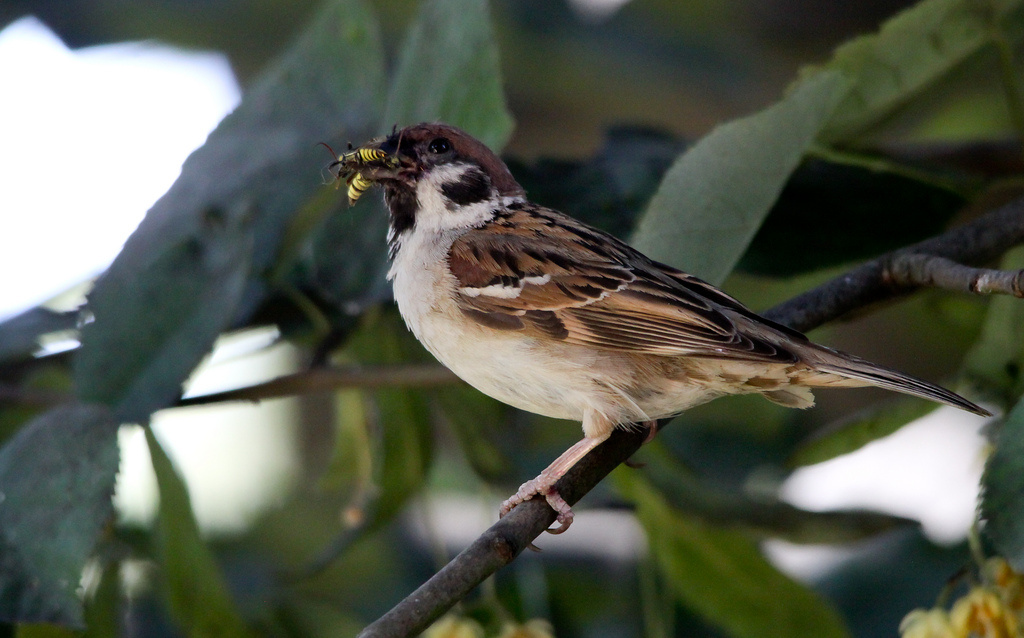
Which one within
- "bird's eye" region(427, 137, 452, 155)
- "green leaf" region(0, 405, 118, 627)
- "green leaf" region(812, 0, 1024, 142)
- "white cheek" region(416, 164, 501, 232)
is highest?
"green leaf" region(812, 0, 1024, 142)

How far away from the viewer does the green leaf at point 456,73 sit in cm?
246

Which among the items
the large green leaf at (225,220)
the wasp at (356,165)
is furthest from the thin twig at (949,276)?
the large green leaf at (225,220)

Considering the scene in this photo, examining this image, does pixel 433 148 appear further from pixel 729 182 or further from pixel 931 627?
pixel 931 627

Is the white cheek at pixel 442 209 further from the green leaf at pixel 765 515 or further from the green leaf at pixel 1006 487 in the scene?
the green leaf at pixel 1006 487

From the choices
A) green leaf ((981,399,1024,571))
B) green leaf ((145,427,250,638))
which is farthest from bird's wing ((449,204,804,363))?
green leaf ((145,427,250,638))

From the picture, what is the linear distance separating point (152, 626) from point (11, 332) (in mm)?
1031

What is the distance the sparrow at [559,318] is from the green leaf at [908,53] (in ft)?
1.98

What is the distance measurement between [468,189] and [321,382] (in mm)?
631

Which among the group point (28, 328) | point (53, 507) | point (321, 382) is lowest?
point (53, 507)

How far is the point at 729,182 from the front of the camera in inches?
87.7

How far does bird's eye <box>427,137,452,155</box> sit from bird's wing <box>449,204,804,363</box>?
0.72 feet

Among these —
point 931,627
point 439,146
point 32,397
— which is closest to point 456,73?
point 439,146

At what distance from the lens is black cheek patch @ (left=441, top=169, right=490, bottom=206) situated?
8.91 ft

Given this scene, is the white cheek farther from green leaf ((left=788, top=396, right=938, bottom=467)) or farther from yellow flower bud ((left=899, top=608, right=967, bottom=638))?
yellow flower bud ((left=899, top=608, right=967, bottom=638))
